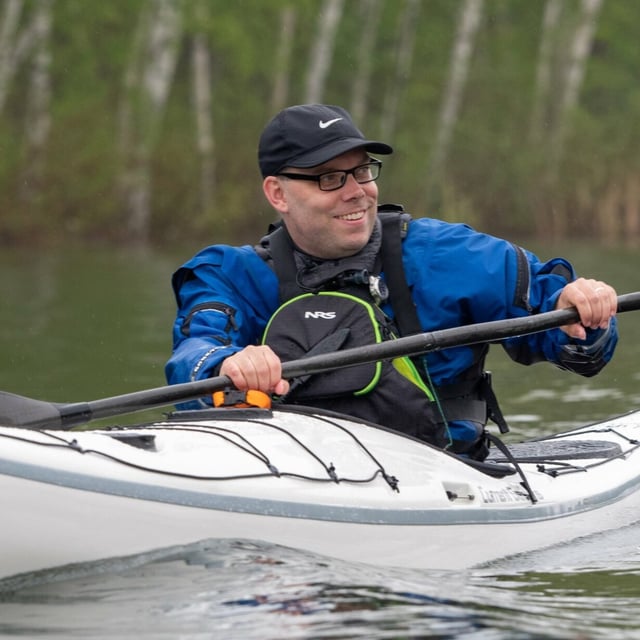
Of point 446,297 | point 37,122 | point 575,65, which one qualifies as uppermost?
point 575,65

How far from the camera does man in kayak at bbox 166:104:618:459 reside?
457 cm

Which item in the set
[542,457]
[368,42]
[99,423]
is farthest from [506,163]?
[542,457]

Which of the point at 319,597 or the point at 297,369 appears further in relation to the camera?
the point at 297,369

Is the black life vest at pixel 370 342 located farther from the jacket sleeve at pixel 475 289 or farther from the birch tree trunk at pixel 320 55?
the birch tree trunk at pixel 320 55

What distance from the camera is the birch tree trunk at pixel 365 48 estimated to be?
1022 inches

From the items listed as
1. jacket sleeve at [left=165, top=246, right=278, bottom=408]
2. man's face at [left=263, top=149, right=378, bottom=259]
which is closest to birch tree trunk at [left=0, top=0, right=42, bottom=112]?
jacket sleeve at [left=165, top=246, right=278, bottom=408]

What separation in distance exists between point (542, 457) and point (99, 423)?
2906mm

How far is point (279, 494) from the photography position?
404cm

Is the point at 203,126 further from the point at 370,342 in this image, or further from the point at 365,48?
the point at 370,342

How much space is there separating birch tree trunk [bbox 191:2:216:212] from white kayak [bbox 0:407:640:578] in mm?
18169

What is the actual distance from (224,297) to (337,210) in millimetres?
457

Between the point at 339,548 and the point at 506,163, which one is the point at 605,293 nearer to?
the point at 339,548

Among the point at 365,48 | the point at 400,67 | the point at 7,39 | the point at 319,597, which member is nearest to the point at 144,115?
the point at 7,39

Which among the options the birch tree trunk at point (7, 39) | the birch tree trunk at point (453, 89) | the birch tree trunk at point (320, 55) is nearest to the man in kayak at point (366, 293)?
the birch tree trunk at point (7, 39)
